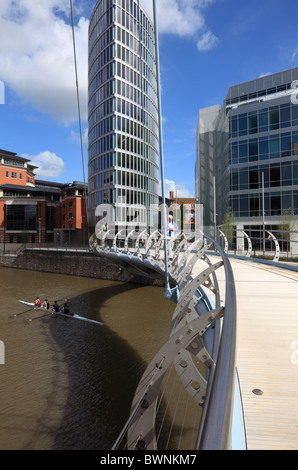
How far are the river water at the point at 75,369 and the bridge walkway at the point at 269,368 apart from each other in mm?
6467

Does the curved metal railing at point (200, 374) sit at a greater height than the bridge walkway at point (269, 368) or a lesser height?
greater

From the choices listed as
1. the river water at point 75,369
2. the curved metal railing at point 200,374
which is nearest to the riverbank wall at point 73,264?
the river water at point 75,369

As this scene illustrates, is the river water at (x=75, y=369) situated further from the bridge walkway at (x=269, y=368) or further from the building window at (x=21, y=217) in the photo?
the building window at (x=21, y=217)

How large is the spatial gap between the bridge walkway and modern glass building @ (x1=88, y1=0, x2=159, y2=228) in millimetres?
35288

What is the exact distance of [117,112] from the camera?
41.6 metres

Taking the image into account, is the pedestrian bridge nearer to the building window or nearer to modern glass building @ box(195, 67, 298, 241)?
modern glass building @ box(195, 67, 298, 241)

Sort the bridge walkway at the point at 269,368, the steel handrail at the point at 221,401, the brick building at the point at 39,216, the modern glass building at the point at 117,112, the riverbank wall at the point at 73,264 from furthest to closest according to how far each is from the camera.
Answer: the brick building at the point at 39,216, the modern glass building at the point at 117,112, the riverbank wall at the point at 73,264, the bridge walkway at the point at 269,368, the steel handrail at the point at 221,401

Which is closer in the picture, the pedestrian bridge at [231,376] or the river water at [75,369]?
the pedestrian bridge at [231,376]

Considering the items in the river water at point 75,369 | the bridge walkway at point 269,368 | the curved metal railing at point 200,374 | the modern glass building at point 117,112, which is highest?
the modern glass building at point 117,112

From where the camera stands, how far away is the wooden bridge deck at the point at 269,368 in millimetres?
2193

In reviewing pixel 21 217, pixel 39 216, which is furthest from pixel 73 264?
pixel 21 217
